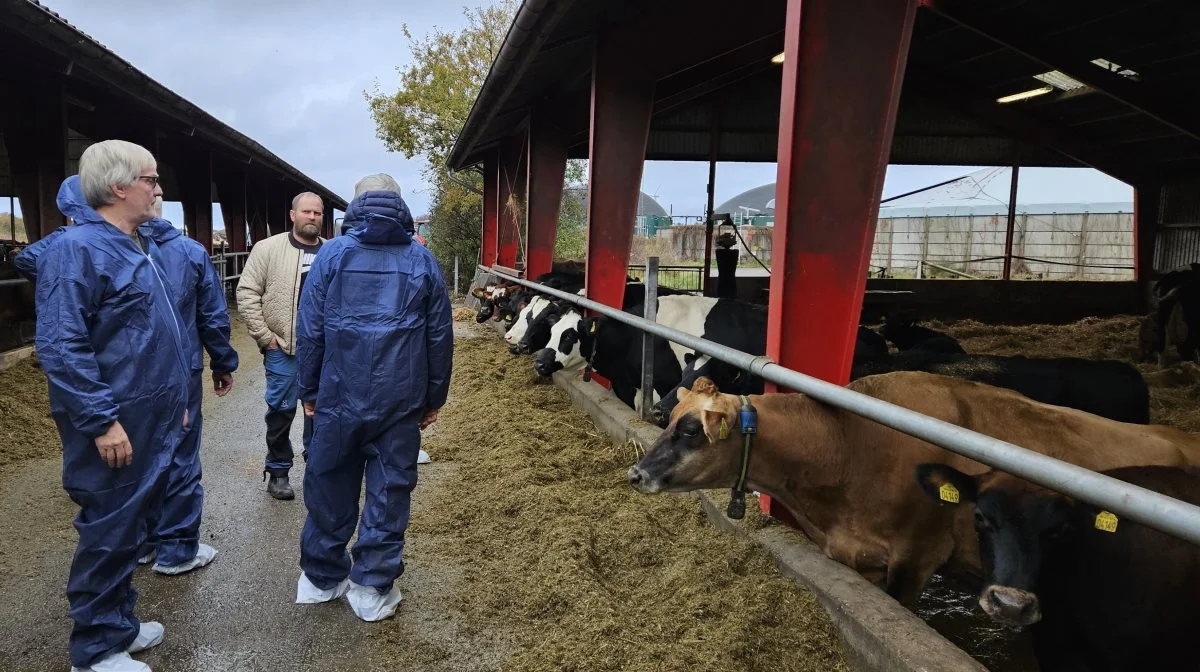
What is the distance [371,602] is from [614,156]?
17.6 feet

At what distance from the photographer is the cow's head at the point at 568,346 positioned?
24.1ft

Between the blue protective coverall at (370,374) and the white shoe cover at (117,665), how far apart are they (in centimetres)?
75

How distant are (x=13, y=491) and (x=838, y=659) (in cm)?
489

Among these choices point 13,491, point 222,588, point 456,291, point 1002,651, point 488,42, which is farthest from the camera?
point 488,42

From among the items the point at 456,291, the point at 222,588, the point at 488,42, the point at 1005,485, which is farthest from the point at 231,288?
the point at 1005,485

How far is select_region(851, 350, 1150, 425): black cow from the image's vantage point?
4.86 meters

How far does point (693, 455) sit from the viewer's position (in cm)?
338

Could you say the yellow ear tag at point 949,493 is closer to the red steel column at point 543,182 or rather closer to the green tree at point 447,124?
the red steel column at point 543,182

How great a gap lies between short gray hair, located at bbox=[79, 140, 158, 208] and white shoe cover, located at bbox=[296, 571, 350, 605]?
179 cm

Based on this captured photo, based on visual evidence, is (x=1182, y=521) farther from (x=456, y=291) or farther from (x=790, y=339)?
(x=456, y=291)

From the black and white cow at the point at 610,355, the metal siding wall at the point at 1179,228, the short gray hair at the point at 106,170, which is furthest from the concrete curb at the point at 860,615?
the metal siding wall at the point at 1179,228

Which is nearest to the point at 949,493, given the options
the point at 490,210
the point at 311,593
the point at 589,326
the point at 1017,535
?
the point at 1017,535

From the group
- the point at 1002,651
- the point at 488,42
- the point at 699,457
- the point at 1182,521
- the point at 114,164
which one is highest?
the point at 488,42

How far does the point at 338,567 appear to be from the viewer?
344 cm
